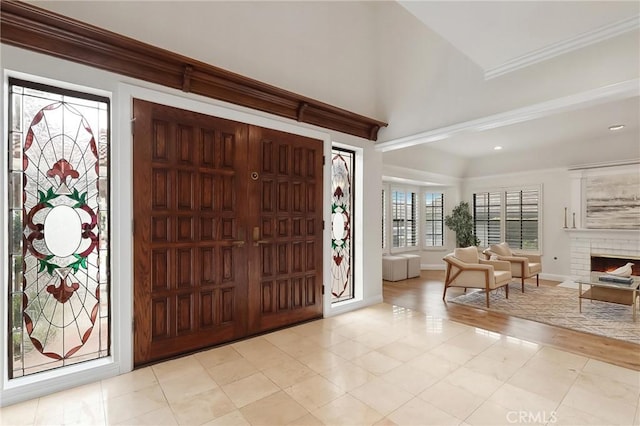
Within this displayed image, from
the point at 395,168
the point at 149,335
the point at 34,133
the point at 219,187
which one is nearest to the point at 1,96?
the point at 34,133

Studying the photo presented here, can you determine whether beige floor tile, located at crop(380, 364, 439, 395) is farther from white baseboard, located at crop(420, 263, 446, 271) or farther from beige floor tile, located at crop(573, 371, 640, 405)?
white baseboard, located at crop(420, 263, 446, 271)

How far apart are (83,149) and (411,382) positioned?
3201 millimetres

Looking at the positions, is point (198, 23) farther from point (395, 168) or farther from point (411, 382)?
point (395, 168)

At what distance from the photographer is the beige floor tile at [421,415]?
1.87 meters

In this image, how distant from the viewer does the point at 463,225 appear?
297 inches

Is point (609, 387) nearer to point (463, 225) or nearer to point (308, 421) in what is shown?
point (308, 421)

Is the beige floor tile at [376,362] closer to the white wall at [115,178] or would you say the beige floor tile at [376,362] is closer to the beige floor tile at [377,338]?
the beige floor tile at [377,338]

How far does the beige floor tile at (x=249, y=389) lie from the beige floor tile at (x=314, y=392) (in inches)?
6.2

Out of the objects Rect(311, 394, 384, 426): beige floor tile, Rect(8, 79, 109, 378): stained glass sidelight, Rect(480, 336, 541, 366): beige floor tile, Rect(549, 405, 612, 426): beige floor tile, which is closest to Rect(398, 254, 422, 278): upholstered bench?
Rect(480, 336, 541, 366): beige floor tile

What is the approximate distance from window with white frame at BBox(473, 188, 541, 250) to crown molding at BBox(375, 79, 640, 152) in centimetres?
454

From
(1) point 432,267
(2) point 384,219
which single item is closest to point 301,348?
(2) point 384,219

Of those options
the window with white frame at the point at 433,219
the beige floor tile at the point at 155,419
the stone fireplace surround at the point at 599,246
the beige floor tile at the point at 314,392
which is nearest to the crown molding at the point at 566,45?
the beige floor tile at the point at 314,392

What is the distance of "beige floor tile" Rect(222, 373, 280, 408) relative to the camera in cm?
211

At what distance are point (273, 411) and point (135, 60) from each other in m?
2.90
